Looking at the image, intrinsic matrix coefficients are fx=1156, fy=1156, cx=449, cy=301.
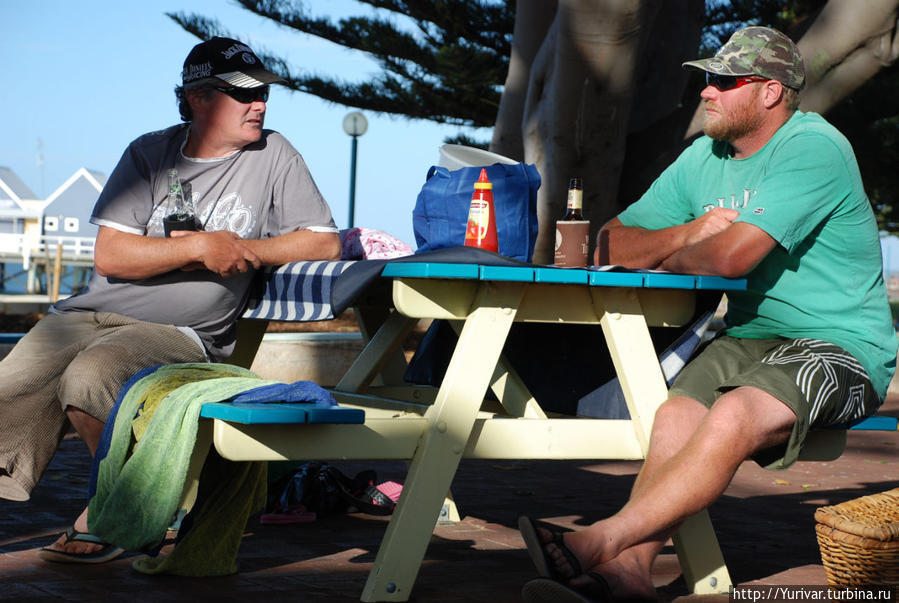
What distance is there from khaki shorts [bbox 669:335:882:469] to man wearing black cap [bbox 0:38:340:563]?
4.31 feet

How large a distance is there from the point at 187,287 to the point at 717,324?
11701 mm

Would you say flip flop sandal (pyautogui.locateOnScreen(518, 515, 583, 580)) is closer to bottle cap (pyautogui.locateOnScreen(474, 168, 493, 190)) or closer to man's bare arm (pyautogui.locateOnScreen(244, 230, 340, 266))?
bottle cap (pyautogui.locateOnScreen(474, 168, 493, 190))

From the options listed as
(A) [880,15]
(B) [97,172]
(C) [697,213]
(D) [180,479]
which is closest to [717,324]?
Answer: (A) [880,15]

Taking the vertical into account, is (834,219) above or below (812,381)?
above

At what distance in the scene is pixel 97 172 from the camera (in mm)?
47562

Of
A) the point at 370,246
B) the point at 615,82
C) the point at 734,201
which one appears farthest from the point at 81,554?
the point at 615,82

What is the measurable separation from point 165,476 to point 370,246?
1.47 m

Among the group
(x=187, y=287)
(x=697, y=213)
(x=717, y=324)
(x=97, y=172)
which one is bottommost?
(x=97, y=172)

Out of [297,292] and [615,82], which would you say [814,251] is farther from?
[615,82]

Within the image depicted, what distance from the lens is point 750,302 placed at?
349 centimetres

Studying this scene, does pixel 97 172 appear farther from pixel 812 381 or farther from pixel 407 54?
pixel 812 381

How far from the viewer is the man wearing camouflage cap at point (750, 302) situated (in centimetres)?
293

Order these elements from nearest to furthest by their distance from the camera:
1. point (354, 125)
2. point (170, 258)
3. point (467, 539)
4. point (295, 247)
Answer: point (170, 258), point (295, 247), point (467, 539), point (354, 125)

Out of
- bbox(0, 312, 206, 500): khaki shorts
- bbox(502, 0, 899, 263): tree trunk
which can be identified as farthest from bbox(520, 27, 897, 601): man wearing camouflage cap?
bbox(502, 0, 899, 263): tree trunk
